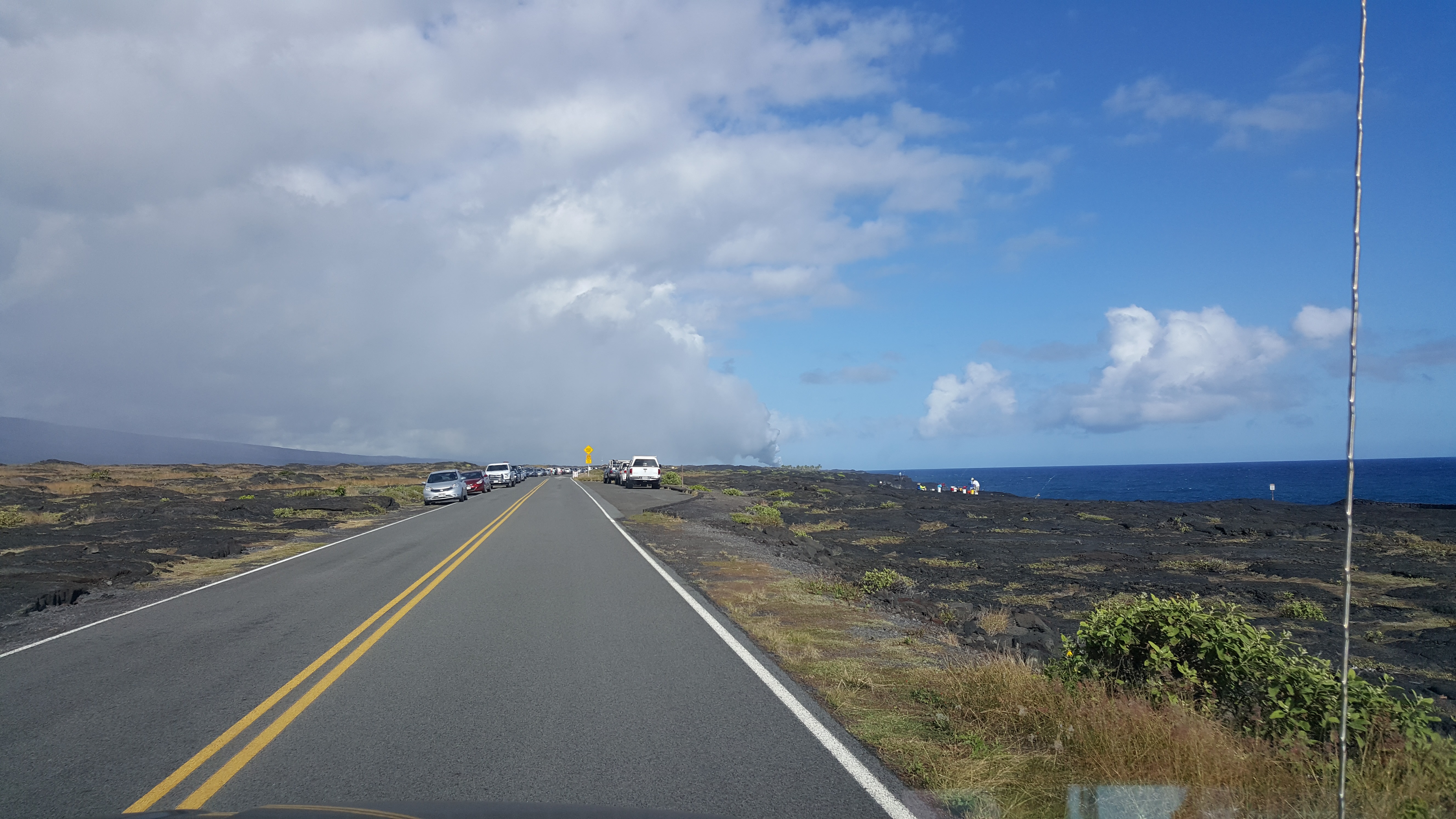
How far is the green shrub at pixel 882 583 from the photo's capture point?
14.2m

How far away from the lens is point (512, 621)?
10.4m

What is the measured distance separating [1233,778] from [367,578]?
13228 millimetres

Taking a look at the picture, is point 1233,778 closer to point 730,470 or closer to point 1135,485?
point 730,470

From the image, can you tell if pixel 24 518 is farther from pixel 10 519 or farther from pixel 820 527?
pixel 820 527

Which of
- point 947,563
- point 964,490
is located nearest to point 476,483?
→ point 964,490

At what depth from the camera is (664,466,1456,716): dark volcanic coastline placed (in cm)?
1283

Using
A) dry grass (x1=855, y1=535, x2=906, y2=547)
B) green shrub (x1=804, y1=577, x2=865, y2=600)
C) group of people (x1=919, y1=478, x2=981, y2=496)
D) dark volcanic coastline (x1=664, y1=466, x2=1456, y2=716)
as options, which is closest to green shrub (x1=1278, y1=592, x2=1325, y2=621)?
dark volcanic coastline (x1=664, y1=466, x2=1456, y2=716)

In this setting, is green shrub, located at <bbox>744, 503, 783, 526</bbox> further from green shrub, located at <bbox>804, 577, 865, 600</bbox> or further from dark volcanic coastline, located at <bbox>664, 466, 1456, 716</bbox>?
green shrub, located at <bbox>804, 577, 865, 600</bbox>

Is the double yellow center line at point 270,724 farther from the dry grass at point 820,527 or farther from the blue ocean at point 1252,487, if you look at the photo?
the blue ocean at point 1252,487

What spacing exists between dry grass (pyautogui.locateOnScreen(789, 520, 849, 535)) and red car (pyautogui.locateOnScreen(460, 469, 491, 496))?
24.7 meters

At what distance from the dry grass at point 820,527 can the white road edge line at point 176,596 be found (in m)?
14.1

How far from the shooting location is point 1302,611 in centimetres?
1500

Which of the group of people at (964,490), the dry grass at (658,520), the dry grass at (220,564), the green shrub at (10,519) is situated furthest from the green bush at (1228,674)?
the group of people at (964,490)

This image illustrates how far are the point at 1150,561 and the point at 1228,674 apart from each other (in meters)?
18.5
